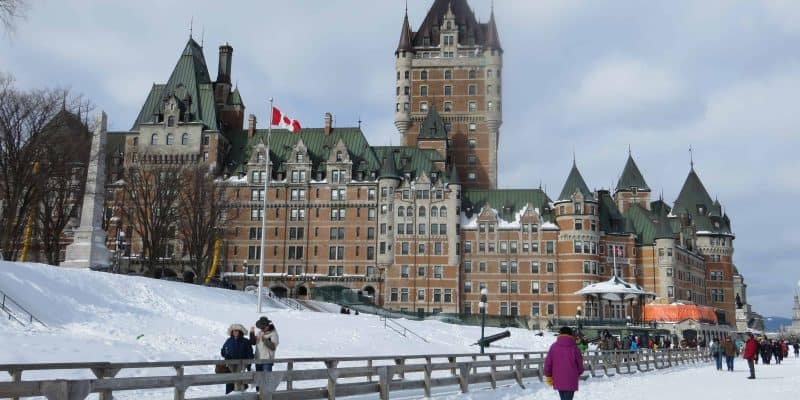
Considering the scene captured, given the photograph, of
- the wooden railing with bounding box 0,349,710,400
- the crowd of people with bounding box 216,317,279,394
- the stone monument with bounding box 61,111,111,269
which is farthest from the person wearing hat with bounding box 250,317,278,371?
the stone monument with bounding box 61,111,111,269

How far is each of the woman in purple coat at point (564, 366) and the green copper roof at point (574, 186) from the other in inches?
3229

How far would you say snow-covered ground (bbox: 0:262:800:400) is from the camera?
2428 centimetres

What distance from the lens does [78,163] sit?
183 ft

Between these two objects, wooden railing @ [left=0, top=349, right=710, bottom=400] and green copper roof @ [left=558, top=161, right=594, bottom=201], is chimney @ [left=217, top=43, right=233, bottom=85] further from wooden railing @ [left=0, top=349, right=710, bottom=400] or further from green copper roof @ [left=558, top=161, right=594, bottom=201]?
wooden railing @ [left=0, top=349, right=710, bottom=400]

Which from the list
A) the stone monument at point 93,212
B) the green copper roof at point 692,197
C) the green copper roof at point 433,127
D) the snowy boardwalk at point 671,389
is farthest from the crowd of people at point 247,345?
the green copper roof at point 692,197

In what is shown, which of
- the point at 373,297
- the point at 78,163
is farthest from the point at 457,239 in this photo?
the point at 78,163

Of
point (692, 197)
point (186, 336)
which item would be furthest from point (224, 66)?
point (186, 336)

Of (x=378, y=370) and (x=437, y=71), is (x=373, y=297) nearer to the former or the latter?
(x=437, y=71)

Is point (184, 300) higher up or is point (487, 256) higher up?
point (487, 256)

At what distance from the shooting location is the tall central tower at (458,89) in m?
106

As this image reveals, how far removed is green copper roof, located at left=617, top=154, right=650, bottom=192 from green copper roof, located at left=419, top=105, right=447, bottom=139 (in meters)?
25.5

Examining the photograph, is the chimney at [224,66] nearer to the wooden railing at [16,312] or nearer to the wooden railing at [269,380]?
the wooden railing at [16,312]

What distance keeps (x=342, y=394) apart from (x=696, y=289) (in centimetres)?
10341

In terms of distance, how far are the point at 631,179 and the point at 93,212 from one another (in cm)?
7960
